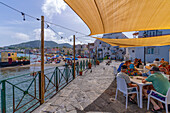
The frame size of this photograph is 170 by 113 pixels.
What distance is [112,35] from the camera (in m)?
37.2

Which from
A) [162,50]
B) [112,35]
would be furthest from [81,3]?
[112,35]

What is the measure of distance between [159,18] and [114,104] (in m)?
3.21

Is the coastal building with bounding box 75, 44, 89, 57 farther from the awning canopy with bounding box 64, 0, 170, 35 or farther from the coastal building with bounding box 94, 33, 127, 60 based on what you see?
the awning canopy with bounding box 64, 0, 170, 35

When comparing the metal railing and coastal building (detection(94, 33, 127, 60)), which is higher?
coastal building (detection(94, 33, 127, 60))

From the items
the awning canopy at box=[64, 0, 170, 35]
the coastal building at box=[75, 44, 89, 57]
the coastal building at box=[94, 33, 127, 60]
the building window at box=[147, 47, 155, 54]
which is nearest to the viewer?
the awning canopy at box=[64, 0, 170, 35]

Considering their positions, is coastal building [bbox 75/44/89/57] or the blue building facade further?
coastal building [bbox 75/44/89/57]

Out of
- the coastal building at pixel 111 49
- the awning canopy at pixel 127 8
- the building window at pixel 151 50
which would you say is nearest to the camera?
the awning canopy at pixel 127 8

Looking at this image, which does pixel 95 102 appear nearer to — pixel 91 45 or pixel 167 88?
pixel 167 88

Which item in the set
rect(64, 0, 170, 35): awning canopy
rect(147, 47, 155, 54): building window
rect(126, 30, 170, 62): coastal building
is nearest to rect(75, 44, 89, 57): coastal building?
rect(126, 30, 170, 62): coastal building

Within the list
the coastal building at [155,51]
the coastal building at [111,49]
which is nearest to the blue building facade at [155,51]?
the coastal building at [155,51]

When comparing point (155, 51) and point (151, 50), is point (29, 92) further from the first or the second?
point (151, 50)

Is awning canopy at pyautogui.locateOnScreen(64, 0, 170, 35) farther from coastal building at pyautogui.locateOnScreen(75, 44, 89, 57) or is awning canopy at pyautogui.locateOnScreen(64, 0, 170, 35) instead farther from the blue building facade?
coastal building at pyautogui.locateOnScreen(75, 44, 89, 57)

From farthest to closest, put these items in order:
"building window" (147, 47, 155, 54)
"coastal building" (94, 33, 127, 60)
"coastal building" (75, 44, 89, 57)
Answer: "coastal building" (75, 44, 89, 57) < "coastal building" (94, 33, 127, 60) < "building window" (147, 47, 155, 54)

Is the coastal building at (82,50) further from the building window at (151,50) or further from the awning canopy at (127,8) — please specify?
the awning canopy at (127,8)
